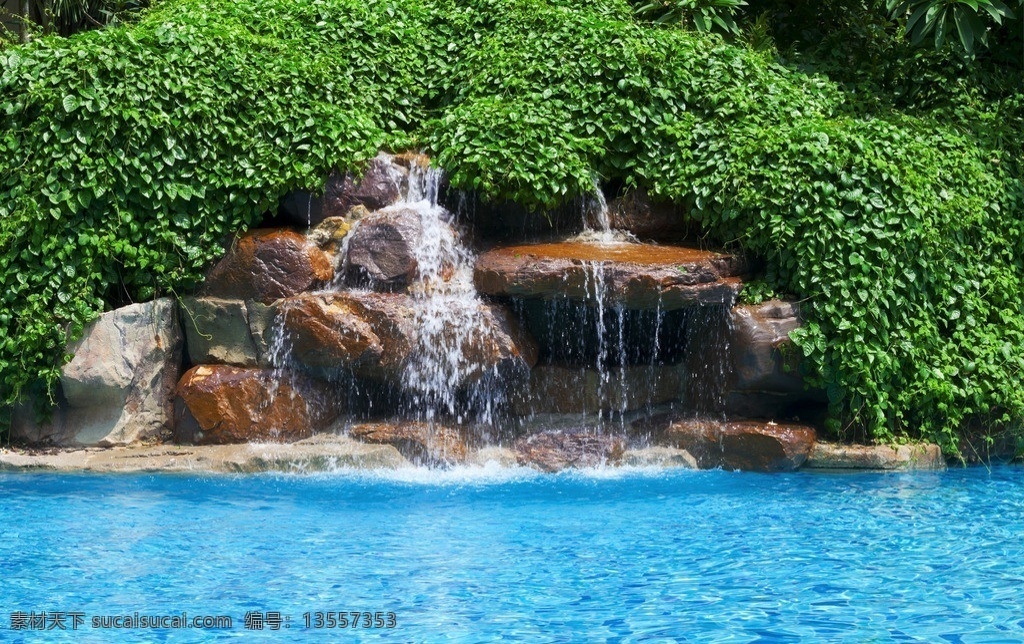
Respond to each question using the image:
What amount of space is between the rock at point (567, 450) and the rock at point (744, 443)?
508 mm

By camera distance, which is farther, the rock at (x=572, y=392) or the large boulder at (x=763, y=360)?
the rock at (x=572, y=392)

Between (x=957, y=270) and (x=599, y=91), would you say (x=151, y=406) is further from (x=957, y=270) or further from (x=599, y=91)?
(x=957, y=270)

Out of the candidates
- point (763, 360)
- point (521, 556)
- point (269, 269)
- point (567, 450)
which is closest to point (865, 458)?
point (763, 360)

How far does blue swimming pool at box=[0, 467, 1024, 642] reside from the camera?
528 centimetres

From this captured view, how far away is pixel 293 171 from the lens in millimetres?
10367

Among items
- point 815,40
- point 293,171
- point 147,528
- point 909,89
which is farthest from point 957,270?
point 147,528

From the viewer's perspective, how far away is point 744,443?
934 centimetres

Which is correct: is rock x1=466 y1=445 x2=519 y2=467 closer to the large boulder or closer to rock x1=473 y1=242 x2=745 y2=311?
rock x1=473 y1=242 x2=745 y2=311

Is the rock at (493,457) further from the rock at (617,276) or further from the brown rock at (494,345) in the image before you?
the rock at (617,276)

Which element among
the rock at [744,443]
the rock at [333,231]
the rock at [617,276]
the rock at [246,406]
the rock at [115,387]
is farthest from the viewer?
the rock at [333,231]

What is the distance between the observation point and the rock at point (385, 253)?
32.4 feet

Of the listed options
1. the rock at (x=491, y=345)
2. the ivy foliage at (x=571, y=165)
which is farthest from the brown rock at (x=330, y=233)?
the rock at (x=491, y=345)

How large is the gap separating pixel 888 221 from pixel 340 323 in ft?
15.5

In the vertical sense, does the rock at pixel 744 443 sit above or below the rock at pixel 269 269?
below
